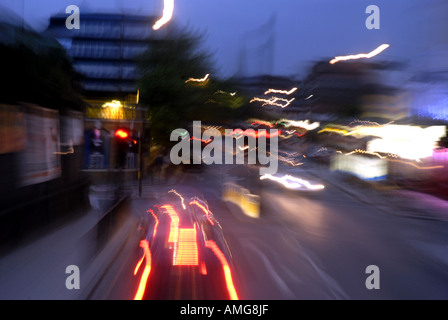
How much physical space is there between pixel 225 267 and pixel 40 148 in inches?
223

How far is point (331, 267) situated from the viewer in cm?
743

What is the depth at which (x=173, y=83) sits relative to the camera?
28234 millimetres

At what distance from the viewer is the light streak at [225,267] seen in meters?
5.71

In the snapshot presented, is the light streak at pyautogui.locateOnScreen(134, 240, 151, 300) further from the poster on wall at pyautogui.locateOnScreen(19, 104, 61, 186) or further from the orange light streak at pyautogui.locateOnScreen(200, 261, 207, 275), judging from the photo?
the poster on wall at pyautogui.locateOnScreen(19, 104, 61, 186)

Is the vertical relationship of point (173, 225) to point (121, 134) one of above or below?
below

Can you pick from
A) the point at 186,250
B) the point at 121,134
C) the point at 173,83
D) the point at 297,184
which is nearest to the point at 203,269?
the point at 186,250

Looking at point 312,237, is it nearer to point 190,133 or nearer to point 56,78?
point 56,78

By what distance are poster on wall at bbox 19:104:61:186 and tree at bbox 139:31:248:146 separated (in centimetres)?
1699

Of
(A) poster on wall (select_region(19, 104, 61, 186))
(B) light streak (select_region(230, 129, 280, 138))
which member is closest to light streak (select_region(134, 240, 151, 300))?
(A) poster on wall (select_region(19, 104, 61, 186))

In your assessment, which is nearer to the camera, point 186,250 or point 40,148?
point 186,250

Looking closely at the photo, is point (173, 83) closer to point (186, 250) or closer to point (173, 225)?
point (173, 225)

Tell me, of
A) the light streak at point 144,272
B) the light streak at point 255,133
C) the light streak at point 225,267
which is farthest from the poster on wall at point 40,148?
the light streak at point 255,133

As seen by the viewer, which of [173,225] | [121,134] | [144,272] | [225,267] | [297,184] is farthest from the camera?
[297,184]
